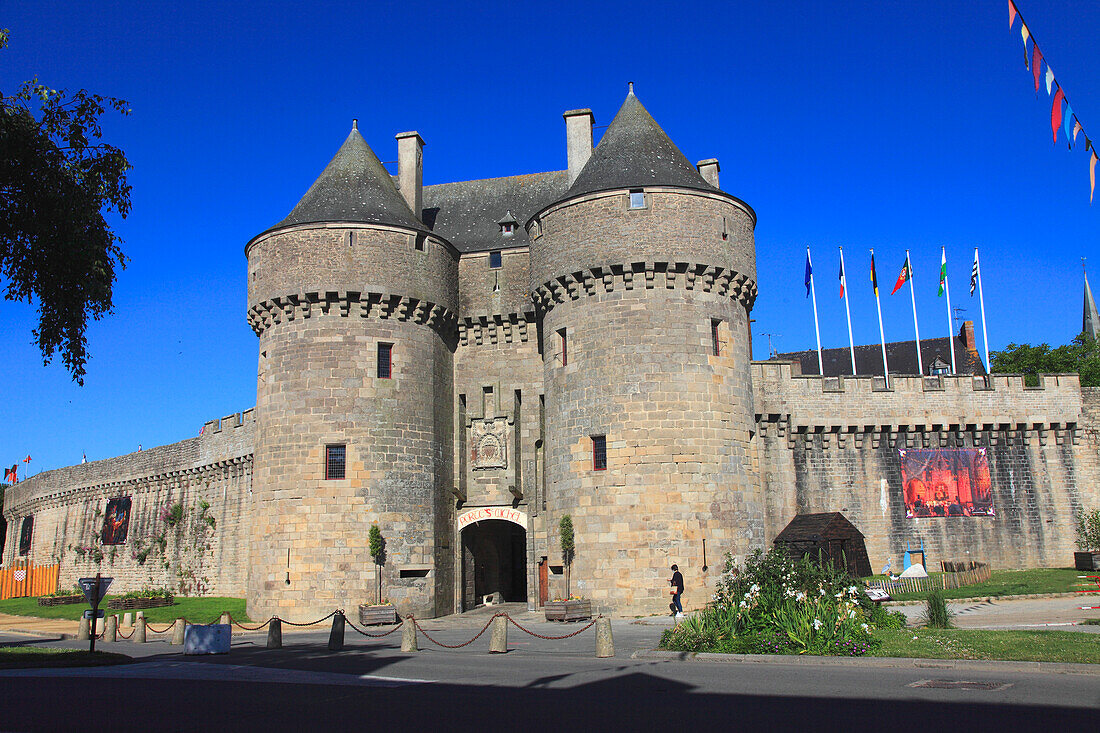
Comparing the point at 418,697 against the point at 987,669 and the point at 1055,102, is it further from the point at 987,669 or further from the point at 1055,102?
the point at 1055,102

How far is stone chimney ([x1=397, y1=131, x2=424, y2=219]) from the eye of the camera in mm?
29734

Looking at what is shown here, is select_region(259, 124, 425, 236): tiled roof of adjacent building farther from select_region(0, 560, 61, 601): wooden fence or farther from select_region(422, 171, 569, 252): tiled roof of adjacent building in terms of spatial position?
select_region(0, 560, 61, 601): wooden fence

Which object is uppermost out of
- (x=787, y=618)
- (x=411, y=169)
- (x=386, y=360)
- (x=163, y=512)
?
(x=411, y=169)

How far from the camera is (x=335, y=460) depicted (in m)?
24.9

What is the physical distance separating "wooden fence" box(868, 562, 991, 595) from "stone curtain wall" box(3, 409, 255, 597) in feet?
76.2

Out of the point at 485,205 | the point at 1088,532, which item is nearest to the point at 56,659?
the point at 485,205

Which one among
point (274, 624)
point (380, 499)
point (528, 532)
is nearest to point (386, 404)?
point (380, 499)

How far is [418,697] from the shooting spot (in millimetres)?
10797

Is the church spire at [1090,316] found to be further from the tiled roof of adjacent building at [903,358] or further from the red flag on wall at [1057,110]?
the red flag on wall at [1057,110]

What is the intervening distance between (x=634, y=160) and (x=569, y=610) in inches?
501

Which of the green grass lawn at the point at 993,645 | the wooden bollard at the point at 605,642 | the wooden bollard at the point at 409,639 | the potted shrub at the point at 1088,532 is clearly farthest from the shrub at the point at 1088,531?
the wooden bollard at the point at 409,639

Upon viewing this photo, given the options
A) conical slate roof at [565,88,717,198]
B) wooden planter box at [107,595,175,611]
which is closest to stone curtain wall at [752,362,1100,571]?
conical slate roof at [565,88,717,198]

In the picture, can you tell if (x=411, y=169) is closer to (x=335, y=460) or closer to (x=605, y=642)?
(x=335, y=460)

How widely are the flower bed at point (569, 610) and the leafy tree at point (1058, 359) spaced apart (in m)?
36.4
